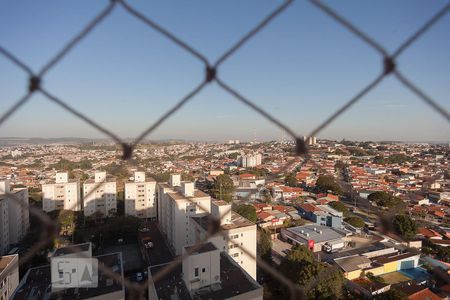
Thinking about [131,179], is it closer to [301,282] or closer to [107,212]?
[107,212]

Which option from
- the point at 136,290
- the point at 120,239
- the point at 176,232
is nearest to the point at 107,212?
the point at 120,239

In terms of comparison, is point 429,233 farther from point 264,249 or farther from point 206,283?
point 206,283

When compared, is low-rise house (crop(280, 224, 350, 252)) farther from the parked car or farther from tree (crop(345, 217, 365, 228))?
the parked car

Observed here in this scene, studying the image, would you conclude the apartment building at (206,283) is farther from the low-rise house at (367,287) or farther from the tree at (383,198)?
the tree at (383,198)

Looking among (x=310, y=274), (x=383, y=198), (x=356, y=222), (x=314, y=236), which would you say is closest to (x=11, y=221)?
(x=310, y=274)

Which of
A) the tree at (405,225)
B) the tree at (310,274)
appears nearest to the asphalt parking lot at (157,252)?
the tree at (310,274)
